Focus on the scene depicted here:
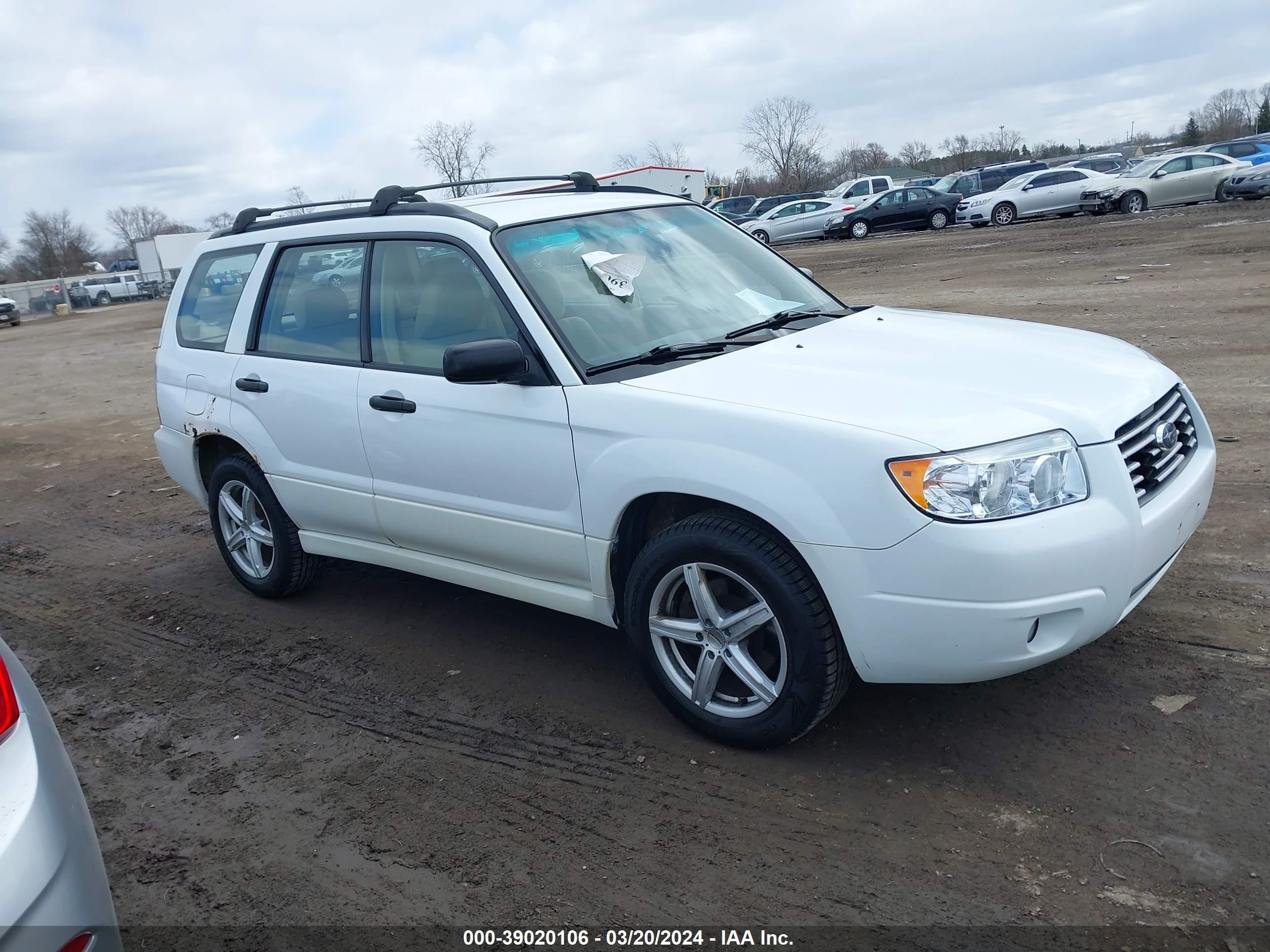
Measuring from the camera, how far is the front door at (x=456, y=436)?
3941mm

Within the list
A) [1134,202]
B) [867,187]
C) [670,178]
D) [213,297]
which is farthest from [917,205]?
[213,297]

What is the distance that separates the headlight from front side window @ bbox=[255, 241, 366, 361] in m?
2.64

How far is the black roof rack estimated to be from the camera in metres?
4.49

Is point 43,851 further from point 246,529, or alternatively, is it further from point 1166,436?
point 246,529

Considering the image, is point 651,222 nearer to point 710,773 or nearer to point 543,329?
point 543,329

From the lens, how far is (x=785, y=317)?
447 centimetres

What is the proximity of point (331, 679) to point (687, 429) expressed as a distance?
221 centimetres

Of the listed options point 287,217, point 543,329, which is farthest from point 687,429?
point 287,217

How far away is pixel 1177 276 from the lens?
46.0 ft

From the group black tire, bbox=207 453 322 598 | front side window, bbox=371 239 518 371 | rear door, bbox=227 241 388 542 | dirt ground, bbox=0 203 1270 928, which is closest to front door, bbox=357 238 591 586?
front side window, bbox=371 239 518 371

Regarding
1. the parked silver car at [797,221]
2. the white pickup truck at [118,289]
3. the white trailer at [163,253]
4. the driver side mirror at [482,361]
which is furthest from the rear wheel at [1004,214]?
the white pickup truck at [118,289]

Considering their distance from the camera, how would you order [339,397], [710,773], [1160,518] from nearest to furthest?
[1160,518]
[710,773]
[339,397]

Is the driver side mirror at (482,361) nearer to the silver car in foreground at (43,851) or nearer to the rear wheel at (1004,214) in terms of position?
the silver car in foreground at (43,851)

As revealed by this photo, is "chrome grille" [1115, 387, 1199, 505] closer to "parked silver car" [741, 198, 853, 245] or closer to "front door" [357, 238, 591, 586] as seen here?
"front door" [357, 238, 591, 586]
